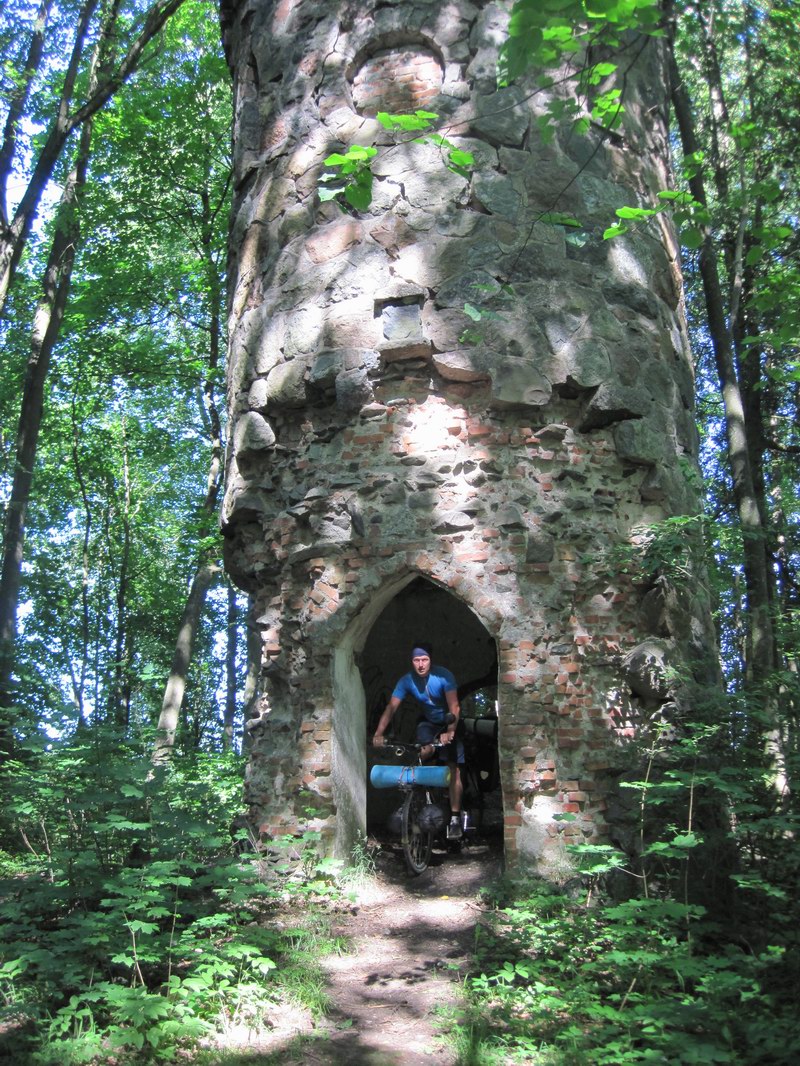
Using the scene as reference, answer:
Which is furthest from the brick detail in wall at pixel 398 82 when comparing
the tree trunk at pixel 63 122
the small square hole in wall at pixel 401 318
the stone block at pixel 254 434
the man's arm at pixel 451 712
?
the man's arm at pixel 451 712

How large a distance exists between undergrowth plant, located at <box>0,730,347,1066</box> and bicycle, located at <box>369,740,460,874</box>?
0.89 meters

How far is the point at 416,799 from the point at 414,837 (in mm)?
287

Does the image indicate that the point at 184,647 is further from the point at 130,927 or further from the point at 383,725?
the point at 130,927

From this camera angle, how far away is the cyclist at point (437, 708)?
303 inches

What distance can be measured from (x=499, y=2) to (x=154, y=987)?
762cm

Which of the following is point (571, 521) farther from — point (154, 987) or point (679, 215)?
point (154, 987)

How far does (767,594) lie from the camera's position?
9.89 m

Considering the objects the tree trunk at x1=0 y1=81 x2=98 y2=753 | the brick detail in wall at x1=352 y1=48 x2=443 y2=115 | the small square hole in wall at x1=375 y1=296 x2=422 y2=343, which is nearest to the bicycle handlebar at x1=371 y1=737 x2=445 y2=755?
the small square hole in wall at x1=375 y1=296 x2=422 y2=343

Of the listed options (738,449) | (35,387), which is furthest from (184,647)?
(738,449)

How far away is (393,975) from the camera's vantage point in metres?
5.51

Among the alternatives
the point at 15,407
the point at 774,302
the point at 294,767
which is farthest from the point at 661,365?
the point at 15,407

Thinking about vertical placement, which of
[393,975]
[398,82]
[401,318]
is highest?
[398,82]

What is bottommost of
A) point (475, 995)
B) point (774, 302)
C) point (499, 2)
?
point (475, 995)

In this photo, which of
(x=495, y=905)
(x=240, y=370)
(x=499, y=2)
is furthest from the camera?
(x=240, y=370)
